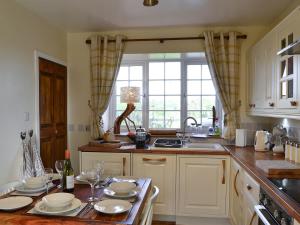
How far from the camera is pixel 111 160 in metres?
3.00

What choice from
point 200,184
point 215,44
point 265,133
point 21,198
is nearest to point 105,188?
point 21,198

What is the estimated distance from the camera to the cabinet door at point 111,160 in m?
2.96

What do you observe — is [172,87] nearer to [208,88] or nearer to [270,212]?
[208,88]

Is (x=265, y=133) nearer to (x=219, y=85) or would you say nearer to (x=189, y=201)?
(x=219, y=85)

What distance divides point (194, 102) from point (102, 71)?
137 centimetres

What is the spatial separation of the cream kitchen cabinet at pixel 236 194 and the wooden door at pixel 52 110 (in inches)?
85.3

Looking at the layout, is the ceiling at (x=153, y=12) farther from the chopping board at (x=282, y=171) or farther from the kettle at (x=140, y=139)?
the chopping board at (x=282, y=171)

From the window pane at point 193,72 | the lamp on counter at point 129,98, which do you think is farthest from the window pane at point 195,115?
the lamp on counter at point 129,98

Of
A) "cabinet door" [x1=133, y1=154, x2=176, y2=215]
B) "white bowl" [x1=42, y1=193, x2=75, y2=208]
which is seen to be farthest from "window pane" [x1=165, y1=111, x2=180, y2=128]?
"white bowl" [x1=42, y1=193, x2=75, y2=208]

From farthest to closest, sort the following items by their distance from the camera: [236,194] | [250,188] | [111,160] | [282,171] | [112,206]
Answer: [111,160]
[236,194]
[250,188]
[282,171]
[112,206]

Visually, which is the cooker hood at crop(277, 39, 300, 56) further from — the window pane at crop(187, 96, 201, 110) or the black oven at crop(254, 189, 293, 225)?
the window pane at crop(187, 96, 201, 110)

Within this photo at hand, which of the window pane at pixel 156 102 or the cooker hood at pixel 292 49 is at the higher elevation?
the cooker hood at pixel 292 49

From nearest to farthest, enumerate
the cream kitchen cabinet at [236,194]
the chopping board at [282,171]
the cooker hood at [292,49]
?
the cooker hood at [292,49], the chopping board at [282,171], the cream kitchen cabinet at [236,194]

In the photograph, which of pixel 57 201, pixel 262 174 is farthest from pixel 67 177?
pixel 262 174
